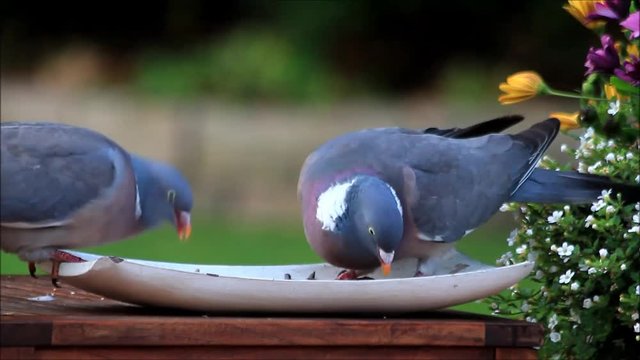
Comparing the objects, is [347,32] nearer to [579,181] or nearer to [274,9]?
[274,9]

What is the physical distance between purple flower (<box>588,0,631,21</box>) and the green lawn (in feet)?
10.9

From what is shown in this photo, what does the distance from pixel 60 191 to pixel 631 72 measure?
1.07 metres

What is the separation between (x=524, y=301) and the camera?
8.30ft

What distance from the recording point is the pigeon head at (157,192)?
2387mm

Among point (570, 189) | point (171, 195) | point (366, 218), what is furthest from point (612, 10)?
point (171, 195)

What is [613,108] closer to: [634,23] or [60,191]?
[634,23]

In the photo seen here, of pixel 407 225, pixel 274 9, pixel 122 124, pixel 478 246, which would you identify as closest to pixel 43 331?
pixel 407 225

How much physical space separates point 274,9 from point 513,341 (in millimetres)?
6916

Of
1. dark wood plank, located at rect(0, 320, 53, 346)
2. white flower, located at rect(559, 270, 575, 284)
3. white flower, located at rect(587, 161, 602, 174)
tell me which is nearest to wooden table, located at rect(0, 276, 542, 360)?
dark wood plank, located at rect(0, 320, 53, 346)

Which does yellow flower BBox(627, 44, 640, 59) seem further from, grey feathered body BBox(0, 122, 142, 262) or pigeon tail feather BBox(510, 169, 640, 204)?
grey feathered body BBox(0, 122, 142, 262)

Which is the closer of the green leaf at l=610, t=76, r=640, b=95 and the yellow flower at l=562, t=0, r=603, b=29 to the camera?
the green leaf at l=610, t=76, r=640, b=95

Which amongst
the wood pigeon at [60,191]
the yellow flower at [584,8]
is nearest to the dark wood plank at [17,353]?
the wood pigeon at [60,191]

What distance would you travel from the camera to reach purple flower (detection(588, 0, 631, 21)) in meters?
2.45

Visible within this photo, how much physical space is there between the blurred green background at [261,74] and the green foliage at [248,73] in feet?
0.03
